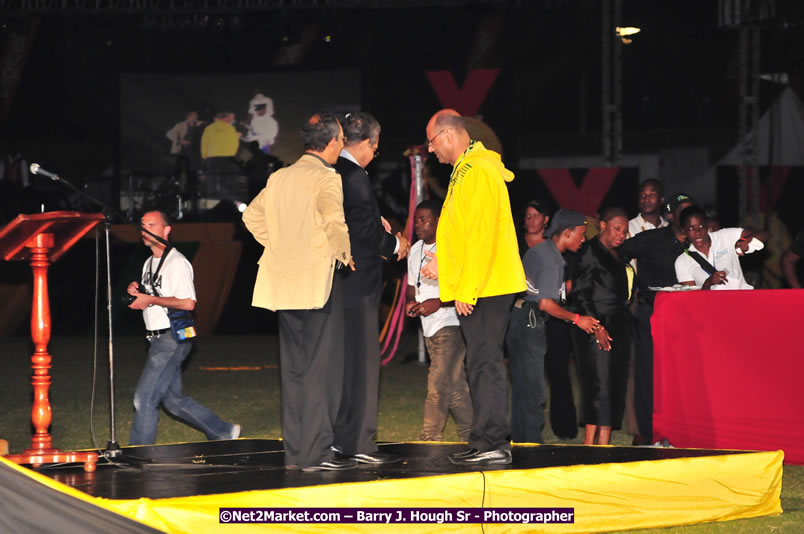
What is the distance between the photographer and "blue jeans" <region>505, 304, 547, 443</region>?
7.48 m

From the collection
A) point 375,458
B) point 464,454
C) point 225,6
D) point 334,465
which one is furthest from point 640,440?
point 225,6

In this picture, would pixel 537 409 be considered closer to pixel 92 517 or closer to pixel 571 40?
pixel 92 517

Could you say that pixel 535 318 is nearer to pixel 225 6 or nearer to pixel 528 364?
pixel 528 364

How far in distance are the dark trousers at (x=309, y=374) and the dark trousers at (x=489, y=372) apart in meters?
0.73

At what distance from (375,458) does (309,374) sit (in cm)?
67

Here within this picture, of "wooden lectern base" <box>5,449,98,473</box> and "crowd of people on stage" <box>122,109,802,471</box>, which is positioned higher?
"crowd of people on stage" <box>122,109,802,471</box>

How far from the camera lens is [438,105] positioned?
1841cm

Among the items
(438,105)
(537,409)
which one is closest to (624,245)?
(537,409)

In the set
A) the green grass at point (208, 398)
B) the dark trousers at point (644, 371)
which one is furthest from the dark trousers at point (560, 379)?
the dark trousers at point (644, 371)

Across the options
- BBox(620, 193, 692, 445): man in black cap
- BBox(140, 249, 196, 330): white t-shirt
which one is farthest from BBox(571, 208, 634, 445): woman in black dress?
BBox(140, 249, 196, 330): white t-shirt

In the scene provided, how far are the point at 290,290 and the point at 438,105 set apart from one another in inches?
524

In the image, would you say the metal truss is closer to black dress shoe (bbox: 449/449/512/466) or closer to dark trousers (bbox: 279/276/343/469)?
dark trousers (bbox: 279/276/343/469)

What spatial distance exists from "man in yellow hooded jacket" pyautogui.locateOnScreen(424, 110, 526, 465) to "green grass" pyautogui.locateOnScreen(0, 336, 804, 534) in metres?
1.01

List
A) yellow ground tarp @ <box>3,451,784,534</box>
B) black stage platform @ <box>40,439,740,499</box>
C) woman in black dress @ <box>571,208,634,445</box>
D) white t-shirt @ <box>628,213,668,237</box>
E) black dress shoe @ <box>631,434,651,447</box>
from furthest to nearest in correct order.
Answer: white t-shirt @ <box>628,213,668,237</box> → black dress shoe @ <box>631,434,651,447</box> → woman in black dress @ <box>571,208,634,445</box> → black stage platform @ <box>40,439,740,499</box> → yellow ground tarp @ <box>3,451,784,534</box>
